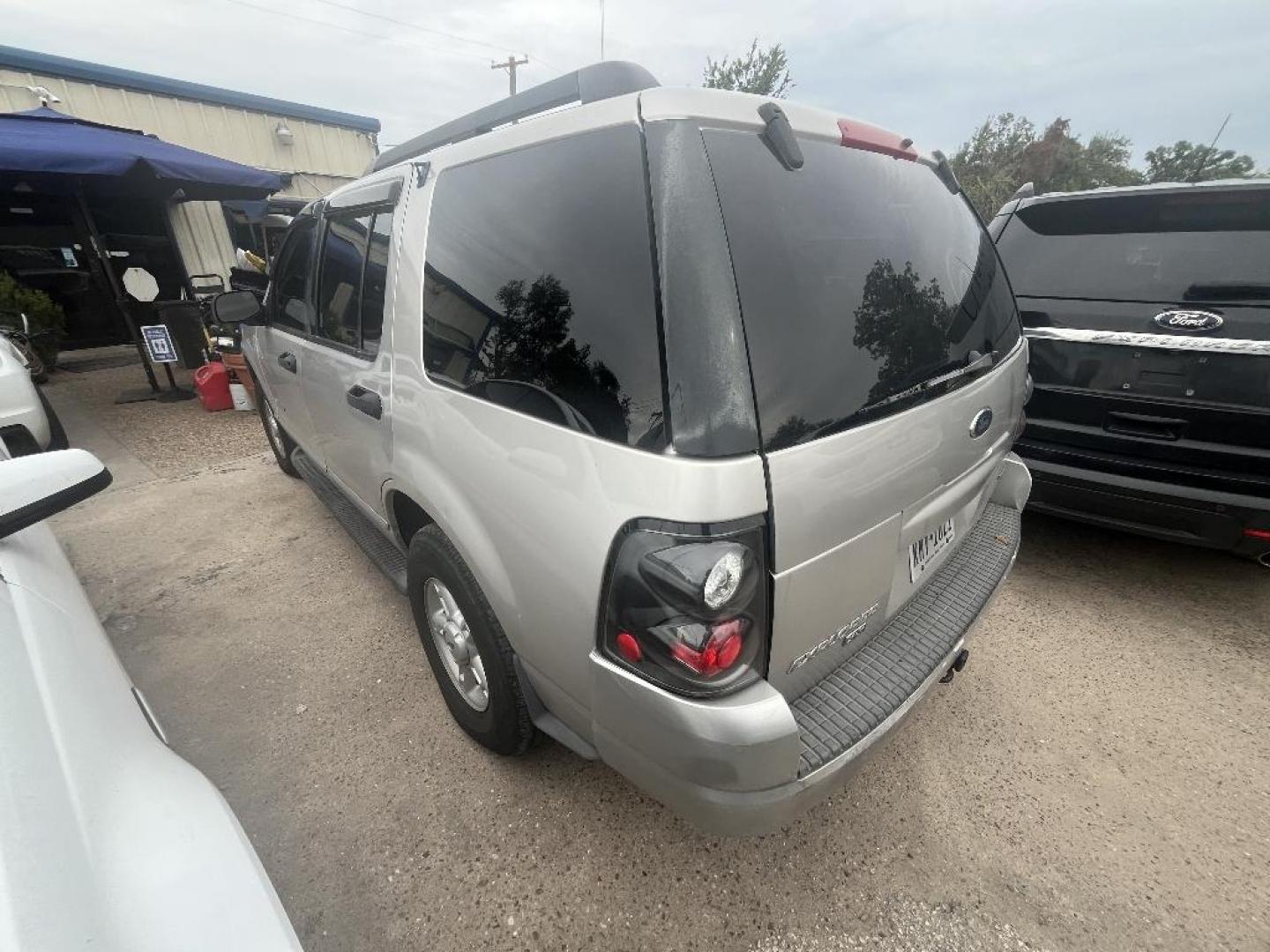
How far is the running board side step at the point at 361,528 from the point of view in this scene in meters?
2.46

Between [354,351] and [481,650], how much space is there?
1.36 meters

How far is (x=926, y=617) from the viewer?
176 centimetres

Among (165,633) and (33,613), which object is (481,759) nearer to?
(33,613)

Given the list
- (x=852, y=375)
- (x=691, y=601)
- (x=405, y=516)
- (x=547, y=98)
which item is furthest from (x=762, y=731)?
(x=547, y=98)

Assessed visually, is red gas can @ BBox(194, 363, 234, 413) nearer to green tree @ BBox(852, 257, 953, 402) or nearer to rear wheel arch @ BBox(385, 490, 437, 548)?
rear wheel arch @ BBox(385, 490, 437, 548)

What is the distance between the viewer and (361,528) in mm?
2799

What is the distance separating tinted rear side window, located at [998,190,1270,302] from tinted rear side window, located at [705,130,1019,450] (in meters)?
1.61

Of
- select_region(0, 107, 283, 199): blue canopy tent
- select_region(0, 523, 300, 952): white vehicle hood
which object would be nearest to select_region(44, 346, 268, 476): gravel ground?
select_region(0, 107, 283, 199): blue canopy tent

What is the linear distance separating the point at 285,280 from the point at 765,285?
311 centimetres

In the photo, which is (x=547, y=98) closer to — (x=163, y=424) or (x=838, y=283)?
(x=838, y=283)

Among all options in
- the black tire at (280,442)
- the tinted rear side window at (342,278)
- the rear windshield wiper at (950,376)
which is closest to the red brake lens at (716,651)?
the rear windshield wiper at (950,376)

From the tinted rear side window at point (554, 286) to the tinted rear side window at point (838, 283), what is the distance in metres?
0.22

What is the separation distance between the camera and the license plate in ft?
5.34

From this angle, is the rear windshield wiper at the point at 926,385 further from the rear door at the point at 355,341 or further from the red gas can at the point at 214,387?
the red gas can at the point at 214,387
